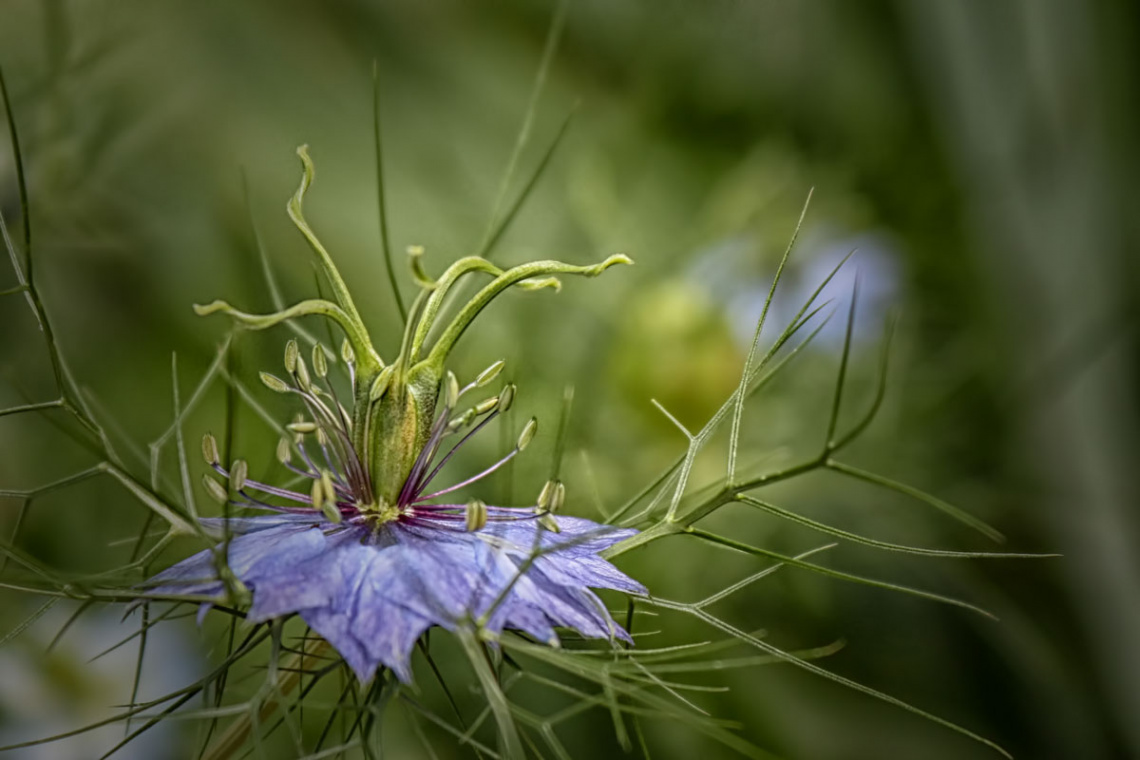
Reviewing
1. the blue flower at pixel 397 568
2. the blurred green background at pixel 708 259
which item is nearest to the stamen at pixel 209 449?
the blue flower at pixel 397 568

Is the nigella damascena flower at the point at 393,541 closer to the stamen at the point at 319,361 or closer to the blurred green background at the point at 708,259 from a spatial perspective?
the stamen at the point at 319,361

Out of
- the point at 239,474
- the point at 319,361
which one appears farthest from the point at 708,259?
the point at 239,474

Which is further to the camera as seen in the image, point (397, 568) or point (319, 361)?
point (319, 361)

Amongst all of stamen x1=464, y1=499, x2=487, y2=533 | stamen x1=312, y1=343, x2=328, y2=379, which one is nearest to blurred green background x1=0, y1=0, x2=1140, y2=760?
stamen x1=312, y1=343, x2=328, y2=379

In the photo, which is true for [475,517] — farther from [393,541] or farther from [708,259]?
[708,259]

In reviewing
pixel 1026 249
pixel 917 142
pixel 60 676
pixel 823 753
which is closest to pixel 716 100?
pixel 917 142

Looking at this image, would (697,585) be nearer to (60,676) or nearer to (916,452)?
(916,452)
